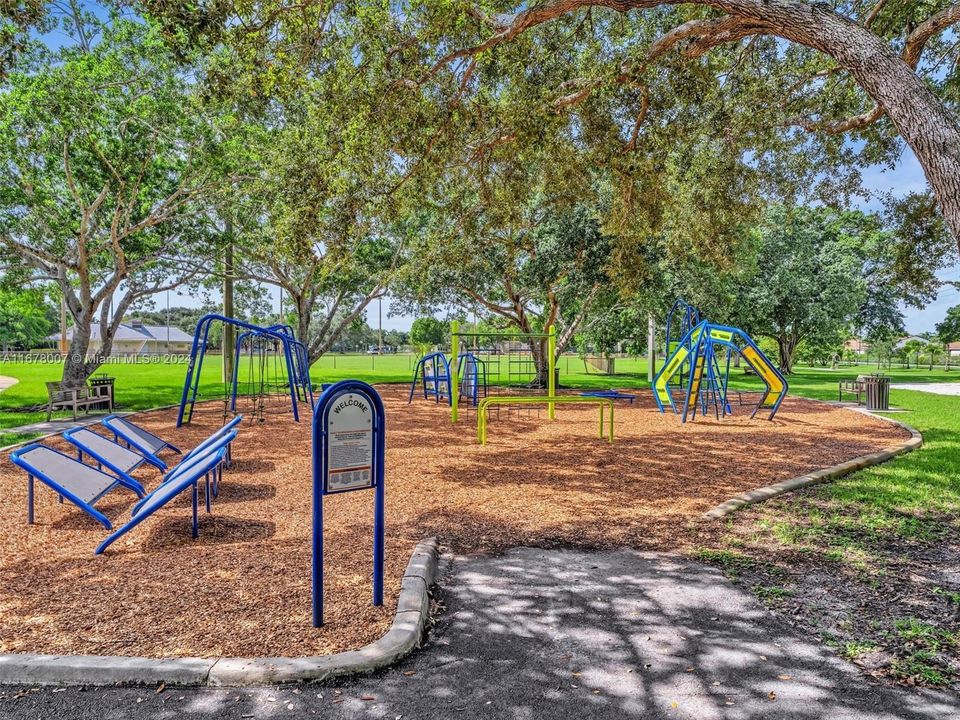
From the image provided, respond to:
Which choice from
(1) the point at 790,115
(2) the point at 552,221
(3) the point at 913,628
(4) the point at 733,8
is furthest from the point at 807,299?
(3) the point at 913,628

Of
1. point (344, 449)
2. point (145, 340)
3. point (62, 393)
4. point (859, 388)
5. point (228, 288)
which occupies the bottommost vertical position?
point (62, 393)

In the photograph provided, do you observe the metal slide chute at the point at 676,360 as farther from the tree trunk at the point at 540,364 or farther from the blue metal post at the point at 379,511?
the blue metal post at the point at 379,511

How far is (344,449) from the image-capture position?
3453 millimetres

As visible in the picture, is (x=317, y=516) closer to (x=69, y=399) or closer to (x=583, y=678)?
(x=583, y=678)

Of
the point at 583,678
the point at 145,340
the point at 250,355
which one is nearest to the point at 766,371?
the point at 250,355

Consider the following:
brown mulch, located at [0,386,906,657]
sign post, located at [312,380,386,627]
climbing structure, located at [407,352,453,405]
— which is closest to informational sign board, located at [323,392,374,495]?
sign post, located at [312,380,386,627]

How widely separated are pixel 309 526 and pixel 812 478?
590 centimetres

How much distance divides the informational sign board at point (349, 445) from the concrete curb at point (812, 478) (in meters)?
3.74

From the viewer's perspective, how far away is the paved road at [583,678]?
2.62m

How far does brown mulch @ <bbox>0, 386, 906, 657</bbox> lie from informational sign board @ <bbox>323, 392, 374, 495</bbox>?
31.1 inches

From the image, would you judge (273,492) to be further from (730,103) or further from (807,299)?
(807,299)

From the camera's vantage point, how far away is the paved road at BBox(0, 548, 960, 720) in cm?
262

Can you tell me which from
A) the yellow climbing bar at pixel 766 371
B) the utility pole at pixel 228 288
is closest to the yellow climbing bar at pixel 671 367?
the yellow climbing bar at pixel 766 371

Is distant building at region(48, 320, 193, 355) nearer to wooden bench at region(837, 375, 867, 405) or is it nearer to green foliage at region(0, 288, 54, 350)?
green foliage at region(0, 288, 54, 350)
